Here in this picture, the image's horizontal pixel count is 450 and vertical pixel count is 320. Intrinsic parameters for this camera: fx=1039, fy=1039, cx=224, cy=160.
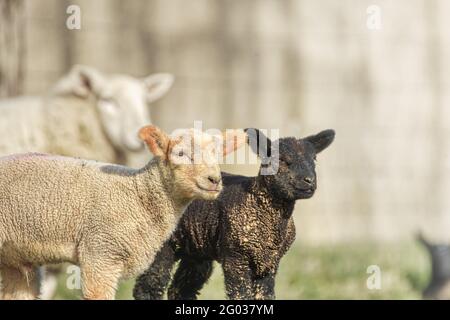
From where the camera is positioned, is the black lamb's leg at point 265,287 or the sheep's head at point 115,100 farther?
the sheep's head at point 115,100

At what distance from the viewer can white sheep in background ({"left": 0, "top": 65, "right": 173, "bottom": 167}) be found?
6676 millimetres

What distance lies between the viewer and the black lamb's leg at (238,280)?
4266 mm

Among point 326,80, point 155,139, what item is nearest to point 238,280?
point 155,139

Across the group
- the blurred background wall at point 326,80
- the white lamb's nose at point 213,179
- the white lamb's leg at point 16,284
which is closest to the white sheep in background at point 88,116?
the blurred background wall at point 326,80

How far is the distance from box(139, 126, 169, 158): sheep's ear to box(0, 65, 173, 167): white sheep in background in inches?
103

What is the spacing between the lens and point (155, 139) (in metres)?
4.06

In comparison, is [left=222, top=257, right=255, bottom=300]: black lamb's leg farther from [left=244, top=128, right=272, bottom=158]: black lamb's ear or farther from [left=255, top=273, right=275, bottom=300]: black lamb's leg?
[left=244, top=128, right=272, bottom=158]: black lamb's ear

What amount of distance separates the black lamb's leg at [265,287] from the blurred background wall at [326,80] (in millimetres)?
4513

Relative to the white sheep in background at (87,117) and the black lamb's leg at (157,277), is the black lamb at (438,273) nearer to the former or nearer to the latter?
the white sheep in background at (87,117)

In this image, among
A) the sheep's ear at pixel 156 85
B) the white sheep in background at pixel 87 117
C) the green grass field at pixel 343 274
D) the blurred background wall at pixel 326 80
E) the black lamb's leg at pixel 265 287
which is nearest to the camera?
the black lamb's leg at pixel 265 287

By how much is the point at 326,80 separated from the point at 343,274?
2.47 meters
